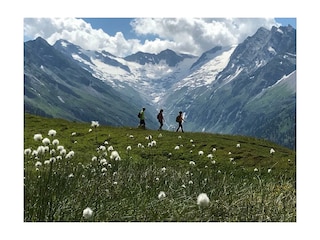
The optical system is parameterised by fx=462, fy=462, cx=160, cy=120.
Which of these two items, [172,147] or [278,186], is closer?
[278,186]

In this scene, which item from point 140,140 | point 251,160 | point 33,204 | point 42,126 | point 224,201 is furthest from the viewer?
point 42,126

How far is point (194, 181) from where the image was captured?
1312cm

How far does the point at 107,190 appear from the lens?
11.4 m

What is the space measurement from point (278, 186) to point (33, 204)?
730 centimetres

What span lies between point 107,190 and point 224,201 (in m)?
2.87

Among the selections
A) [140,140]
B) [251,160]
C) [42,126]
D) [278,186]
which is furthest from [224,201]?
[42,126]
